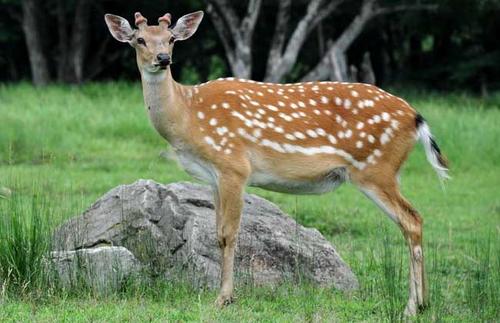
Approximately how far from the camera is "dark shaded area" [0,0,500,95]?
28172mm

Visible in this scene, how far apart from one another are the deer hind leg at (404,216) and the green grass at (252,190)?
0.15m

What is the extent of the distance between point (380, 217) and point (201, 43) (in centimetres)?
1901

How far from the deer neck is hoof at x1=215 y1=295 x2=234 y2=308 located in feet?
3.72

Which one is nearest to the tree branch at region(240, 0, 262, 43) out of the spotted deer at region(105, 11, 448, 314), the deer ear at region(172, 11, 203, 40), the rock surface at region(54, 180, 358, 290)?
the rock surface at region(54, 180, 358, 290)

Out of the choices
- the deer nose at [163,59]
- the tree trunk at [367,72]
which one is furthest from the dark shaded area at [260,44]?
the deer nose at [163,59]

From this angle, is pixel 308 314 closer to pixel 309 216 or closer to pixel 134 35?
pixel 134 35

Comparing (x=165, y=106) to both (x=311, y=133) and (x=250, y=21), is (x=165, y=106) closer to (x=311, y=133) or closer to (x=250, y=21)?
(x=311, y=133)

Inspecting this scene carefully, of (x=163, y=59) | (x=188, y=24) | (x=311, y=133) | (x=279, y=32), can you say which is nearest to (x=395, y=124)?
(x=311, y=133)

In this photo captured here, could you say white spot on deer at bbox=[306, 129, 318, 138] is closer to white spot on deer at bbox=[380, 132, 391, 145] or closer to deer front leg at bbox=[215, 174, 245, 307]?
white spot on deer at bbox=[380, 132, 391, 145]

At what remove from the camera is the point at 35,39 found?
28281 millimetres

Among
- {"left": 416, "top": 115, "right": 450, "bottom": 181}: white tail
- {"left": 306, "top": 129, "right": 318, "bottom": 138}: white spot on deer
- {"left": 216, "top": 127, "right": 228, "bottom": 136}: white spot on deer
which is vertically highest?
{"left": 216, "top": 127, "right": 228, "bottom": 136}: white spot on deer

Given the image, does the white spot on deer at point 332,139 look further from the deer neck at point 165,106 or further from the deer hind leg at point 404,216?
the deer neck at point 165,106

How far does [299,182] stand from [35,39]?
69.4 ft

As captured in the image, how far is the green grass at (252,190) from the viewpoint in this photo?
7590mm
